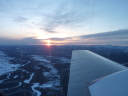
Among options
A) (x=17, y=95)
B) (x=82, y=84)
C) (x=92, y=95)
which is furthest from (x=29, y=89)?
(x=92, y=95)

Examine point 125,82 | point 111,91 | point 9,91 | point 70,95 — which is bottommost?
point 9,91

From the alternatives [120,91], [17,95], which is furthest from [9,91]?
[120,91]

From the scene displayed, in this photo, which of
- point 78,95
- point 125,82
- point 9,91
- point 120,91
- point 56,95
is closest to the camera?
point 120,91

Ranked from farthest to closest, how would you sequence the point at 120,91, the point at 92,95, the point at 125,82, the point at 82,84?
the point at 82,84 → the point at 92,95 → the point at 125,82 → the point at 120,91

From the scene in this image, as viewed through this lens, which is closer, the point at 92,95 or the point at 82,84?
the point at 92,95

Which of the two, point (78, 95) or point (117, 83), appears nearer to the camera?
point (117, 83)

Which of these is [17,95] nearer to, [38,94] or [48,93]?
[38,94]

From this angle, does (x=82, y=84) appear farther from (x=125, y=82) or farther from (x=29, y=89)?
(x=29, y=89)

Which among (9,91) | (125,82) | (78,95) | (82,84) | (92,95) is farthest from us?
(9,91)

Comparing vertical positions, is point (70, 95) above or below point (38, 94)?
above
